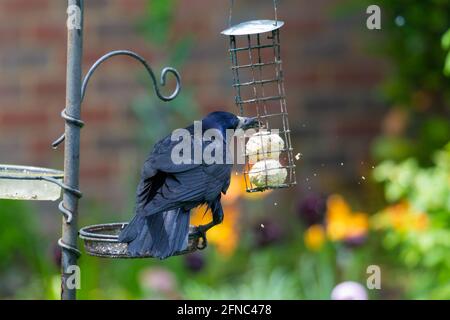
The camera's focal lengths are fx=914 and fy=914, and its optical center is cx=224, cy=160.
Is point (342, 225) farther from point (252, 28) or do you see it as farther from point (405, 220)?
point (252, 28)

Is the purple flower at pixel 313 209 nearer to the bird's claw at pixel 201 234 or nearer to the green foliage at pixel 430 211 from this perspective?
the green foliage at pixel 430 211

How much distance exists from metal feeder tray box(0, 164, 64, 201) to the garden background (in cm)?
196

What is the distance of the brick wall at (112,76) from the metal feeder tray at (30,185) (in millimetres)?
2788

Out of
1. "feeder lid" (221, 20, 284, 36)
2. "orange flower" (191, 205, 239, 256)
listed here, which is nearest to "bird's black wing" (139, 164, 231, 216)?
"feeder lid" (221, 20, 284, 36)

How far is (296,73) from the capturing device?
18.6 ft

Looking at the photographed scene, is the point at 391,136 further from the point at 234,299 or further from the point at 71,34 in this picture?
the point at 71,34

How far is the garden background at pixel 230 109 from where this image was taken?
490 centimetres

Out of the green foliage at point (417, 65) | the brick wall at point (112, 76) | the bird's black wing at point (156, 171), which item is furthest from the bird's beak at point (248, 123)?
the brick wall at point (112, 76)

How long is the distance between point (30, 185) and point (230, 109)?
305 cm

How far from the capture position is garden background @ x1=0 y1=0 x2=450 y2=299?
4.90 meters

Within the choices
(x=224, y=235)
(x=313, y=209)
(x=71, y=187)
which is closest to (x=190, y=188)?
(x=71, y=187)

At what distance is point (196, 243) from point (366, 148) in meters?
3.04

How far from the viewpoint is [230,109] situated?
5.55m

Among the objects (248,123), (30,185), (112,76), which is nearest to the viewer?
(30,185)
